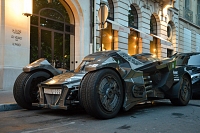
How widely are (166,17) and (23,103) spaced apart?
60.5 feet

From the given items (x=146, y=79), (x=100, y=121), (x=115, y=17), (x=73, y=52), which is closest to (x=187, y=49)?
(x=115, y=17)

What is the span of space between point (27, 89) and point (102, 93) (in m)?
1.95

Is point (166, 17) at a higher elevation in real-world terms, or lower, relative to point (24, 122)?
higher

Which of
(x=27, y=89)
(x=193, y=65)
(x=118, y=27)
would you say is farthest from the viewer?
(x=118, y=27)

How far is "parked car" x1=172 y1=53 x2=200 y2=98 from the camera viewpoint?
29.8 ft

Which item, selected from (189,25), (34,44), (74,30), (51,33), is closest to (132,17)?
(74,30)

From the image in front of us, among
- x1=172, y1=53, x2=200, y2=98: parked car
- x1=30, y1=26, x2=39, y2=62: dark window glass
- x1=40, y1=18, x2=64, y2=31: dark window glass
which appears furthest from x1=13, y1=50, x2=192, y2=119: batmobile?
x1=40, y1=18, x2=64, y2=31: dark window glass

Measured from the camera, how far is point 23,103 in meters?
6.09

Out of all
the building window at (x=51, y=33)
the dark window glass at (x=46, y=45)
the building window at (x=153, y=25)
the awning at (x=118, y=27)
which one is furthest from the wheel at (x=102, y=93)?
the building window at (x=153, y=25)

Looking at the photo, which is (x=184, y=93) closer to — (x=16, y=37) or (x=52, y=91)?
(x=52, y=91)

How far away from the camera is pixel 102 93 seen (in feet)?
16.4

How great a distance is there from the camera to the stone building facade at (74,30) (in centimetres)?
1028

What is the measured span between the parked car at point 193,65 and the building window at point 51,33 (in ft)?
19.1

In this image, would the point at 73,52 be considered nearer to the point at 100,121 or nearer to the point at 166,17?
the point at 100,121
